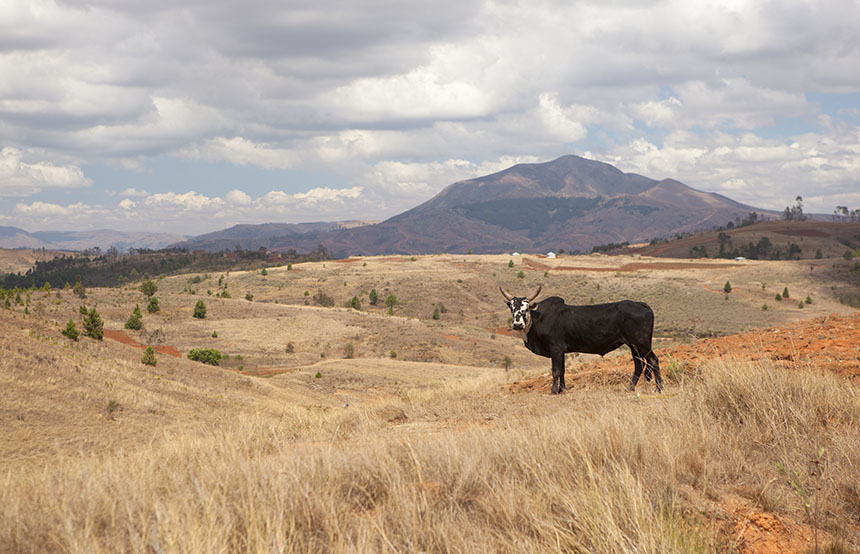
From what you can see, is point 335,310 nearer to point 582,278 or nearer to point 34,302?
point 34,302

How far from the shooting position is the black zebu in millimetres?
12812

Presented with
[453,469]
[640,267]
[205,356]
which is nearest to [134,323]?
[205,356]

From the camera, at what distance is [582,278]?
240 ft

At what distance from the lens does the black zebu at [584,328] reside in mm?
12812

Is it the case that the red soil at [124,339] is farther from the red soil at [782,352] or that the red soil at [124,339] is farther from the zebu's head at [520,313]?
the zebu's head at [520,313]

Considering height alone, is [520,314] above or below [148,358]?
above

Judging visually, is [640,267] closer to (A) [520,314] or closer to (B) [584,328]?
(B) [584,328]

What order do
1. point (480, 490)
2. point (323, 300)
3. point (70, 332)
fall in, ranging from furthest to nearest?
point (323, 300) < point (70, 332) < point (480, 490)

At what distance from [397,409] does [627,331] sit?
5.17m

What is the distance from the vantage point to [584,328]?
13.4 m

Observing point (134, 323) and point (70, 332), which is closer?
point (70, 332)

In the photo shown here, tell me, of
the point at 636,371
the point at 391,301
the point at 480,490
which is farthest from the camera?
the point at 391,301

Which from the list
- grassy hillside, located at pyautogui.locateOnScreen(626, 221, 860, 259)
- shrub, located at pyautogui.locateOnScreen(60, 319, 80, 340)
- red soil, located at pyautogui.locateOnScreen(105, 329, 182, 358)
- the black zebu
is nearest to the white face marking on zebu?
the black zebu

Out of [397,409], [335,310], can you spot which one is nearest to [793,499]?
[397,409]
